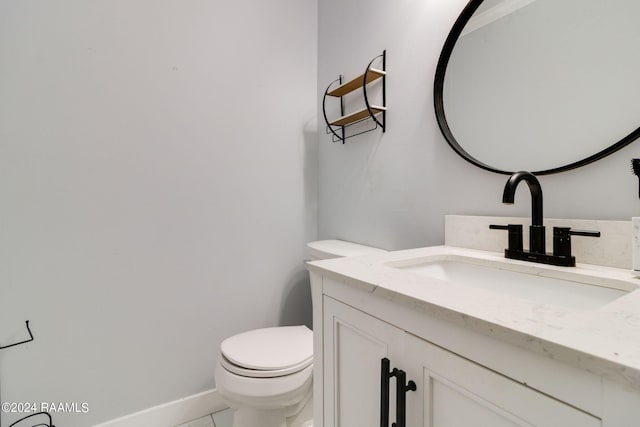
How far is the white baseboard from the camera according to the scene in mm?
1262

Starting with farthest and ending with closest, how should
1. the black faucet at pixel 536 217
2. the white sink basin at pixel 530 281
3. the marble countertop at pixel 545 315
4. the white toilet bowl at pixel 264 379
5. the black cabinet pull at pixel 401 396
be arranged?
1. the white toilet bowl at pixel 264 379
2. the black faucet at pixel 536 217
3. the white sink basin at pixel 530 281
4. the black cabinet pull at pixel 401 396
5. the marble countertop at pixel 545 315

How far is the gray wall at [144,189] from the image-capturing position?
3.64ft

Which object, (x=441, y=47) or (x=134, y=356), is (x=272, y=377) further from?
(x=441, y=47)

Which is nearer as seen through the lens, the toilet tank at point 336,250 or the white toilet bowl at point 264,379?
the white toilet bowl at point 264,379

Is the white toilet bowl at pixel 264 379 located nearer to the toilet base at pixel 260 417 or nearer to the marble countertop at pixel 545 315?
the toilet base at pixel 260 417

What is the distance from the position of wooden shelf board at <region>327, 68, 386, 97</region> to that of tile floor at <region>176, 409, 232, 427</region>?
1.67 meters

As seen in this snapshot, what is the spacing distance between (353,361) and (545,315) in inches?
15.3

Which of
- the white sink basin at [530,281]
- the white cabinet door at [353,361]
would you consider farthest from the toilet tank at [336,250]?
the white cabinet door at [353,361]

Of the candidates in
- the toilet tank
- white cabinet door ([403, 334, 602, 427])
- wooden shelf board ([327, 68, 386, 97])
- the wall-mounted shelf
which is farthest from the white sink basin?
wooden shelf board ([327, 68, 386, 97])

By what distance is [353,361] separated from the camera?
64 centimetres

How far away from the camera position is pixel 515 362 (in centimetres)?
37

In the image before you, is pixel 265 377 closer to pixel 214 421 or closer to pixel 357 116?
pixel 214 421

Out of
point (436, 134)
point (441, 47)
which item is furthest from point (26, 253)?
point (441, 47)

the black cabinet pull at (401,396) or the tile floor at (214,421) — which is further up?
the black cabinet pull at (401,396)
